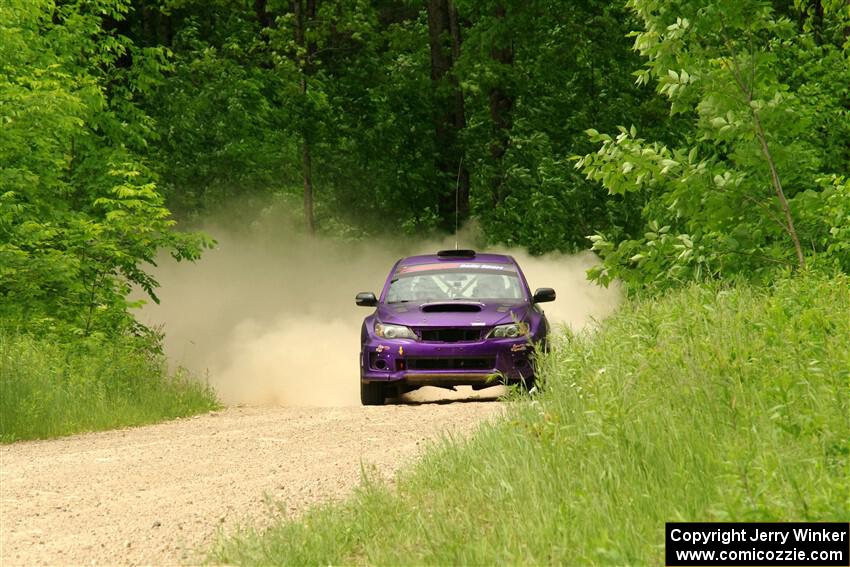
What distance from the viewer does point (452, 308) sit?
16344 mm

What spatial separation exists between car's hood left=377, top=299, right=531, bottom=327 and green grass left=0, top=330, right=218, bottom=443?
2.68 metres

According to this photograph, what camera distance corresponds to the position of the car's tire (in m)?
16.2

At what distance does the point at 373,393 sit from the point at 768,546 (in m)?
10.5

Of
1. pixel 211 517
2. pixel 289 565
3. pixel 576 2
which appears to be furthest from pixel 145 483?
pixel 576 2

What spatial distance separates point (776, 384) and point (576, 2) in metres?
28.2

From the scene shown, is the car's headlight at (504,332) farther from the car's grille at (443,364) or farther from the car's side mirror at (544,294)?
the car's side mirror at (544,294)

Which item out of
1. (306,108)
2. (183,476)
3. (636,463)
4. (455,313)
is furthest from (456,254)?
(306,108)

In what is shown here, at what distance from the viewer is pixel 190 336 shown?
112ft

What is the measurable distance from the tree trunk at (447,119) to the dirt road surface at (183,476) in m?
20.6

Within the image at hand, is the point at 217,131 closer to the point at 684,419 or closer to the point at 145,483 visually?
the point at 145,483

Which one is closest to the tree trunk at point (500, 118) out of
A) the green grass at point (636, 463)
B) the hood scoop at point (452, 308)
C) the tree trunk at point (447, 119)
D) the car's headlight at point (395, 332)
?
the tree trunk at point (447, 119)

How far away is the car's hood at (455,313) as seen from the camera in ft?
A: 52.4

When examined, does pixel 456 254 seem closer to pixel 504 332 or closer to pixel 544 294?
pixel 544 294

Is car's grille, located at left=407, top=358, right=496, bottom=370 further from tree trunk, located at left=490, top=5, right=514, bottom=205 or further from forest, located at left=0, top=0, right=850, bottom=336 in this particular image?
tree trunk, located at left=490, top=5, right=514, bottom=205
